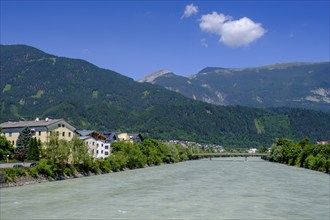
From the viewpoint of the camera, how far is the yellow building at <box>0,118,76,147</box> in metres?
105

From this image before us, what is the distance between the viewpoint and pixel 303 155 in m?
134

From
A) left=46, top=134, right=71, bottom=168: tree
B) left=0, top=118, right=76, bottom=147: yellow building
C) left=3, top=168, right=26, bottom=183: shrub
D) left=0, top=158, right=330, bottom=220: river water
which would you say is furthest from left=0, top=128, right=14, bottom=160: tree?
left=0, top=118, right=76, bottom=147: yellow building

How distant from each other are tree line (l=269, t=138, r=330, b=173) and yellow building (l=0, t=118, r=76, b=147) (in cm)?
6491

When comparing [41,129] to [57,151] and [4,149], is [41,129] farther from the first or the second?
[57,151]

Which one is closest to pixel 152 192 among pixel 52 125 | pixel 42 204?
pixel 42 204

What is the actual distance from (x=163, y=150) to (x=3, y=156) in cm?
7505

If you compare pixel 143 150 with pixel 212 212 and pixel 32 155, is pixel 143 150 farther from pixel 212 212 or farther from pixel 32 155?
pixel 212 212

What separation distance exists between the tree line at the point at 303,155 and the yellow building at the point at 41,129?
64.9 m

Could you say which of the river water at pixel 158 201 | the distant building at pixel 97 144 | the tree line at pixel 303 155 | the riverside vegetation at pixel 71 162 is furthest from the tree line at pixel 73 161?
the tree line at pixel 303 155

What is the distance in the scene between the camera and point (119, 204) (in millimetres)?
49375

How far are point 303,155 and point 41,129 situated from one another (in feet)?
258

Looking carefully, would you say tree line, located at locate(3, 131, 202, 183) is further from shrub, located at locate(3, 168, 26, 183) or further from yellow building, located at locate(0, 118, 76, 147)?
yellow building, located at locate(0, 118, 76, 147)

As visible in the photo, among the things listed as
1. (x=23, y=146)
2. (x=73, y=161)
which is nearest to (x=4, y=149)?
(x=23, y=146)

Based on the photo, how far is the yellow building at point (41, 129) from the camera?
105m
